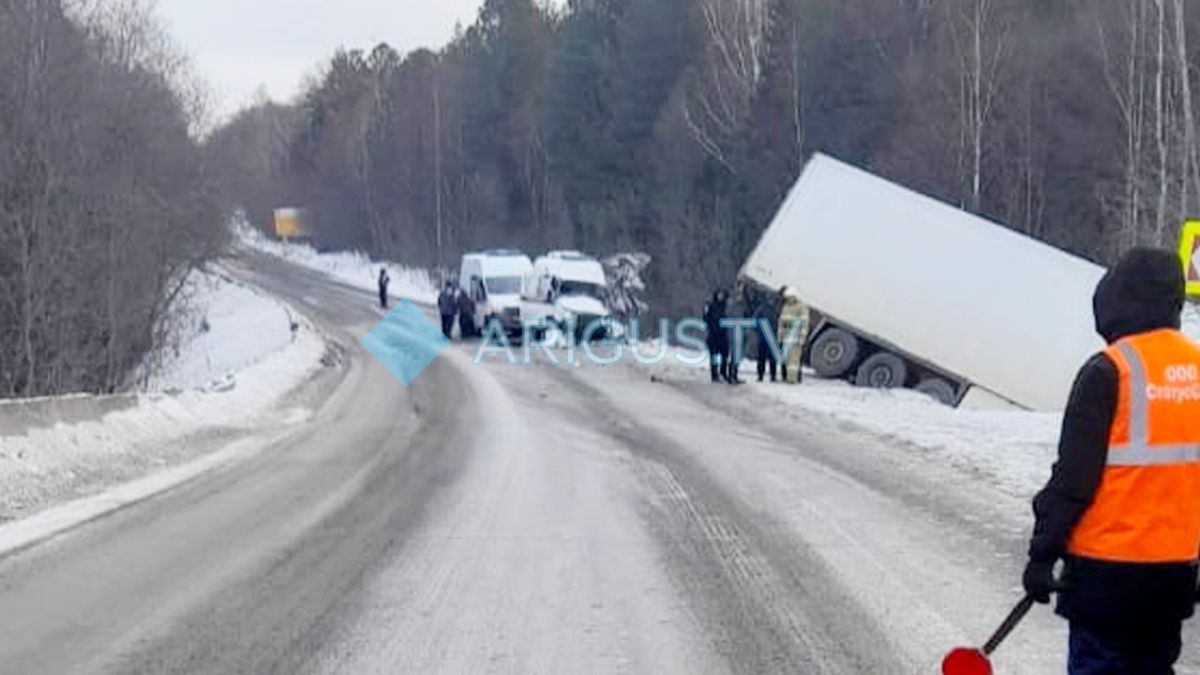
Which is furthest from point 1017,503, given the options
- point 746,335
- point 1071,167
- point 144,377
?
point 1071,167

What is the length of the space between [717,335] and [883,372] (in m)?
3.72

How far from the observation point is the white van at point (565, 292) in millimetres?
35438

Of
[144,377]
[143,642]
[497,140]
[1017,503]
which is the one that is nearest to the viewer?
[143,642]

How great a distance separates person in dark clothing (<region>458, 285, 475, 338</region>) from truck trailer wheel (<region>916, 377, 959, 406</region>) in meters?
17.2

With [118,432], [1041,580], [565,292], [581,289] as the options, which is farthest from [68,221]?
[1041,580]

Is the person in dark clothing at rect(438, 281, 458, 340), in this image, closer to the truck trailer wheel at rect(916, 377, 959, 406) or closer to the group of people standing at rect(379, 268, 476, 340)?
the group of people standing at rect(379, 268, 476, 340)

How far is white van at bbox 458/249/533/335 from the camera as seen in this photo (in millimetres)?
37031

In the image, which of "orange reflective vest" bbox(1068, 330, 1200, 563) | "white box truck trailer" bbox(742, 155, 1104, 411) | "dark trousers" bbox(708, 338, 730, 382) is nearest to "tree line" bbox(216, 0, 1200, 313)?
"white box truck trailer" bbox(742, 155, 1104, 411)

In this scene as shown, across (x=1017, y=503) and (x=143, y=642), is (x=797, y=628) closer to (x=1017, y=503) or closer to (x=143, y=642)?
(x=143, y=642)

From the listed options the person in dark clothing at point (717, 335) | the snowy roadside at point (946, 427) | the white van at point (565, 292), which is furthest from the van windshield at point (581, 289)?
the person in dark clothing at point (717, 335)

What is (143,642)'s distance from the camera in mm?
6809

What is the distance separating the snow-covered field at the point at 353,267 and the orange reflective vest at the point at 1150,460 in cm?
4908

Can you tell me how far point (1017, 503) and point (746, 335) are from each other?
714 inches

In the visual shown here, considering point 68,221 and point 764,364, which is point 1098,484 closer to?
point 764,364
